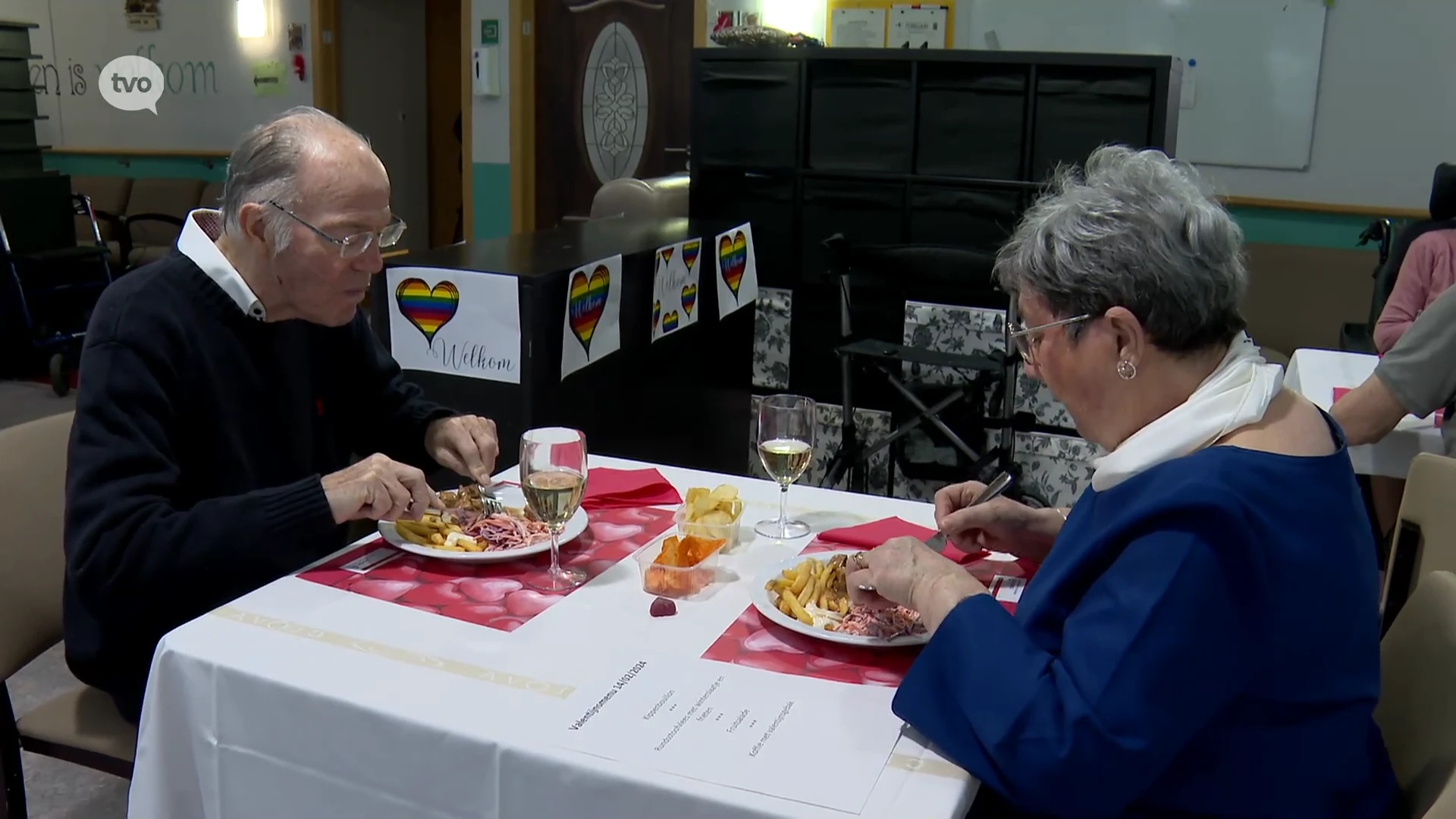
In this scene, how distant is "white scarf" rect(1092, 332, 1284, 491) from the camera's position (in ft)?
3.39

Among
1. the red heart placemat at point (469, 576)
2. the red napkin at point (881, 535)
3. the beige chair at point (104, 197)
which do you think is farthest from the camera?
the beige chair at point (104, 197)

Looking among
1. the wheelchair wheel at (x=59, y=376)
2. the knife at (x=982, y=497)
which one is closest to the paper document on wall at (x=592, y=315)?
the knife at (x=982, y=497)

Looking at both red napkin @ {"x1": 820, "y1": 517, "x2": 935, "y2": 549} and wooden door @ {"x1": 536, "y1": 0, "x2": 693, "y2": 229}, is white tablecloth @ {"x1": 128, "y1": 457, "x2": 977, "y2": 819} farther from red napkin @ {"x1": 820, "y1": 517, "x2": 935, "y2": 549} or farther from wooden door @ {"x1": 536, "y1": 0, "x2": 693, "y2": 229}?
wooden door @ {"x1": 536, "y1": 0, "x2": 693, "y2": 229}

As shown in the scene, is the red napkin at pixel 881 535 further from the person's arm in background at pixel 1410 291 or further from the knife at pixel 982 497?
the person's arm in background at pixel 1410 291

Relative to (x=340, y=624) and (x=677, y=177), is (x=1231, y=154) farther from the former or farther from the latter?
(x=340, y=624)

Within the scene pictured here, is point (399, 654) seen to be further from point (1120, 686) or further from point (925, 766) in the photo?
point (1120, 686)

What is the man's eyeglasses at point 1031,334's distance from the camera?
109 centimetres

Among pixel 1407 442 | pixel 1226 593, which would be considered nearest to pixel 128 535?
pixel 1226 593

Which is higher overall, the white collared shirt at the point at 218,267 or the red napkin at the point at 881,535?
the white collared shirt at the point at 218,267

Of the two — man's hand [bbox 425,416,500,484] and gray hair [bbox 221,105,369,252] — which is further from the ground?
gray hair [bbox 221,105,369,252]

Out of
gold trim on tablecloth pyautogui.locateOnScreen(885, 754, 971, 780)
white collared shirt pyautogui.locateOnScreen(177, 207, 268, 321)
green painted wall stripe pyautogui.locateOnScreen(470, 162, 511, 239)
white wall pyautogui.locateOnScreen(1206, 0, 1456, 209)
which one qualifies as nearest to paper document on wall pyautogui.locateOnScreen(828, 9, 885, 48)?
white wall pyautogui.locateOnScreen(1206, 0, 1456, 209)

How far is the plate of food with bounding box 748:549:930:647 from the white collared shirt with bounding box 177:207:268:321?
0.84 meters

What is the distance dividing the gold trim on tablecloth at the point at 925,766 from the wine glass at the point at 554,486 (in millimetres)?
488

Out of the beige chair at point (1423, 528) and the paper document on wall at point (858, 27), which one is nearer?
the beige chair at point (1423, 528)
